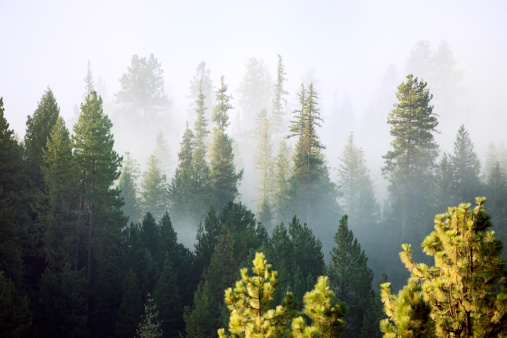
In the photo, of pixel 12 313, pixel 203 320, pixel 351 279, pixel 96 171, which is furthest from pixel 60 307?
pixel 351 279

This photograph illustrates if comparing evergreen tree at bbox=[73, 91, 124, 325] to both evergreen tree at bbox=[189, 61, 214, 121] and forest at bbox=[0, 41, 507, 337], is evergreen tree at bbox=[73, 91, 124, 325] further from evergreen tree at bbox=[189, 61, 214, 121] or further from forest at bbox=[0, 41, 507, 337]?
evergreen tree at bbox=[189, 61, 214, 121]

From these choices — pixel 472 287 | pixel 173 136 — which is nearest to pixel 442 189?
pixel 472 287

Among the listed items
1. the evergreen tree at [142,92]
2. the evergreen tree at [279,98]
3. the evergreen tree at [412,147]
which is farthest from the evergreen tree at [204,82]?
the evergreen tree at [412,147]

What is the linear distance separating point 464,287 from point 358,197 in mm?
46208

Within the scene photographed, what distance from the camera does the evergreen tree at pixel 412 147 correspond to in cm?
3653

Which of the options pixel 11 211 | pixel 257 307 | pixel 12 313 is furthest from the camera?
pixel 11 211

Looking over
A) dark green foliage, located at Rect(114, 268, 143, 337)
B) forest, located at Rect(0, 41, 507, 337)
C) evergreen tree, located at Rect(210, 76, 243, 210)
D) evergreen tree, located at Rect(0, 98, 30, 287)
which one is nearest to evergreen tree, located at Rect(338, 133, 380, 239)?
forest, located at Rect(0, 41, 507, 337)

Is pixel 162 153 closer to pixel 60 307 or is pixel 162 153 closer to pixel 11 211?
pixel 11 211

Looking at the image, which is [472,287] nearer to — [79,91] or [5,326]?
[5,326]

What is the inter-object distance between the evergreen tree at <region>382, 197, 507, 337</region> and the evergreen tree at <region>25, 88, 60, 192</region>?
2761cm

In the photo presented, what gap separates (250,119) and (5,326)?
7907 centimetres

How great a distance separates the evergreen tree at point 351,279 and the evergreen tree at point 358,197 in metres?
24.5

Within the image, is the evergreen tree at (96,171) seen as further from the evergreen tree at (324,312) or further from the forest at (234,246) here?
the evergreen tree at (324,312)

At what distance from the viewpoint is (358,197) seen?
2073 inches
